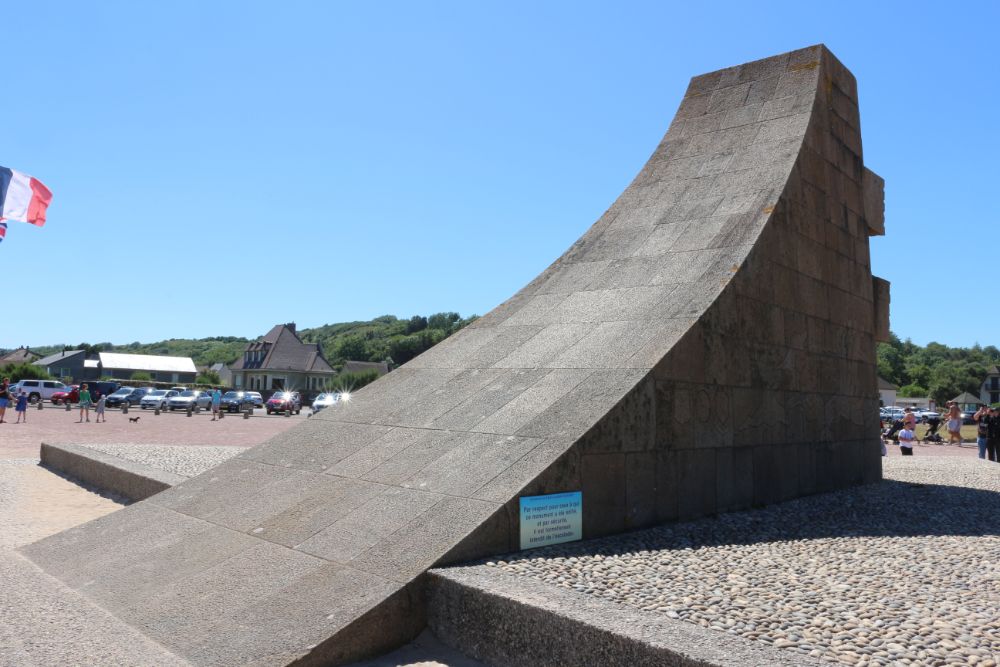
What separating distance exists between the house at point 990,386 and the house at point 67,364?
107973 millimetres

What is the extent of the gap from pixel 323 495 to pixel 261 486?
99cm

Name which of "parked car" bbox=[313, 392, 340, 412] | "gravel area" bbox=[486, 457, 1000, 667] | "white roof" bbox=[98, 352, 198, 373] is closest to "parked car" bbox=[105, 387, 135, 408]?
"parked car" bbox=[313, 392, 340, 412]

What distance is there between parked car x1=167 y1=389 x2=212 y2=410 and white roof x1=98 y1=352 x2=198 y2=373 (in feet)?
133

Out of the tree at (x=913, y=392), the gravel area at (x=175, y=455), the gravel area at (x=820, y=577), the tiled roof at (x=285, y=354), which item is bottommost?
the gravel area at (x=175, y=455)

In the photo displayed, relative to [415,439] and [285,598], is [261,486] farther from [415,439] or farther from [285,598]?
[285,598]

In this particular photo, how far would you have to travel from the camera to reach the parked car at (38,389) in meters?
41.5

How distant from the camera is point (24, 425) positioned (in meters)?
23.8

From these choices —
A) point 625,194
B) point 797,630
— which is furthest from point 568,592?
point 625,194

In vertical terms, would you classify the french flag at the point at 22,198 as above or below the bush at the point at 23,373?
above

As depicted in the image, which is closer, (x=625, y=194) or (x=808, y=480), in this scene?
(x=808, y=480)

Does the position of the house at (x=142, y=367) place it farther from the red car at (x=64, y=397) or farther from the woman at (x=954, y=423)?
the woman at (x=954, y=423)

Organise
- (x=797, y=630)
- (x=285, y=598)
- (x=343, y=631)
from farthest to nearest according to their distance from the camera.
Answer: (x=285, y=598), (x=343, y=631), (x=797, y=630)

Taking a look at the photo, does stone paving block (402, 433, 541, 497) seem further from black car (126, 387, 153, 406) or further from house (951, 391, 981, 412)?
house (951, 391, 981, 412)


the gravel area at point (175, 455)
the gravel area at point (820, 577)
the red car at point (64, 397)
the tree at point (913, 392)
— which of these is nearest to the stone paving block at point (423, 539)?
the gravel area at point (820, 577)
